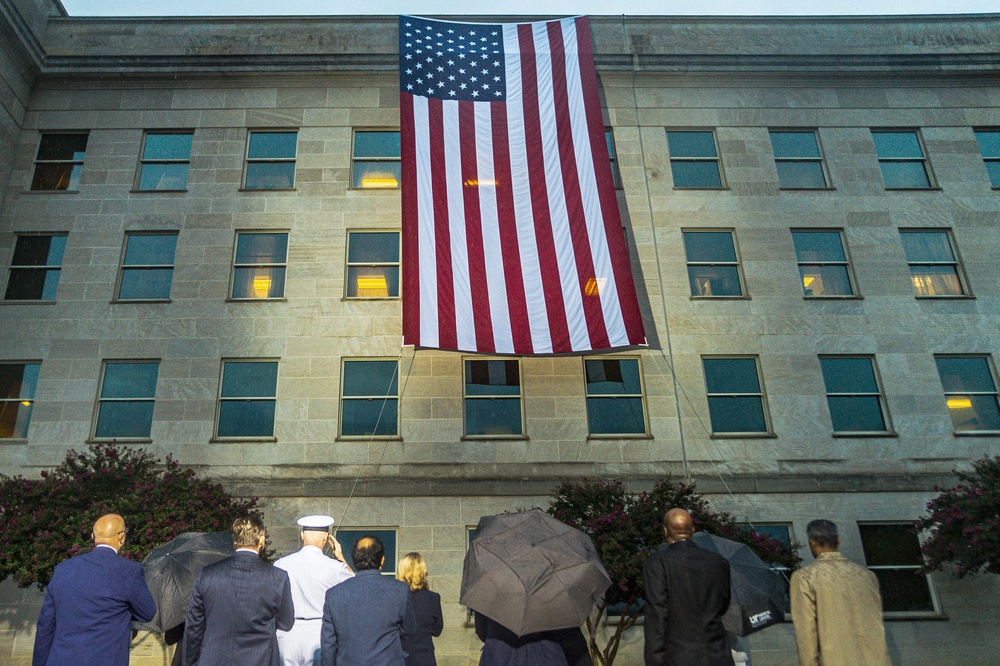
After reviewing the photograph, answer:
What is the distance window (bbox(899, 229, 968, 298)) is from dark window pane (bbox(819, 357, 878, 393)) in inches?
103

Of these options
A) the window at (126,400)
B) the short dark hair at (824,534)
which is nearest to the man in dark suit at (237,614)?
the short dark hair at (824,534)

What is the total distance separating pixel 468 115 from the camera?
1739cm

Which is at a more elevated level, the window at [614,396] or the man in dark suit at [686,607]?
the window at [614,396]

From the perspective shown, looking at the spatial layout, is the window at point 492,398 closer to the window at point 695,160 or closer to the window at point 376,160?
the window at point 376,160

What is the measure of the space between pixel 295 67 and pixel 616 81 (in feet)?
30.9

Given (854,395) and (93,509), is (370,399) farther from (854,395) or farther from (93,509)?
(854,395)

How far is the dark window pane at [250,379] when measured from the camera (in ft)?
57.5

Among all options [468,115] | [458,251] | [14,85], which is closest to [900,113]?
[468,115]

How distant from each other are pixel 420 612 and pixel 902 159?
1968 centimetres

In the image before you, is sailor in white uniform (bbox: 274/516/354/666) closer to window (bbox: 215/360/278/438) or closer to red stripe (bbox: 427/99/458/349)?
red stripe (bbox: 427/99/458/349)

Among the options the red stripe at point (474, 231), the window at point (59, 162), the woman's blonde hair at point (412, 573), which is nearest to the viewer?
the woman's blonde hair at point (412, 573)

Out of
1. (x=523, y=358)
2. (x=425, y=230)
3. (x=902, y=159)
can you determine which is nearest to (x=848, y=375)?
(x=902, y=159)

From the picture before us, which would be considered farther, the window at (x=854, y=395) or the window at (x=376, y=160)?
the window at (x=376, y=160)

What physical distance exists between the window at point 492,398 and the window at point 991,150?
14743 mm
